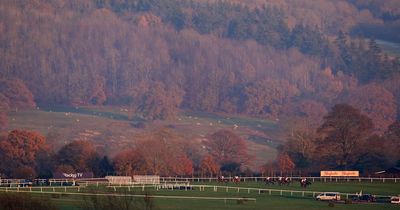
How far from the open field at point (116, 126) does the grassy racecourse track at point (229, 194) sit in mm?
36857

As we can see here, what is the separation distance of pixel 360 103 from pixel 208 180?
243 ft

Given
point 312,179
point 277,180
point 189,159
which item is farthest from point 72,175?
point 189,159

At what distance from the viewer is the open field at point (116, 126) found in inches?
5468

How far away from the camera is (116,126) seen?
157500 mm

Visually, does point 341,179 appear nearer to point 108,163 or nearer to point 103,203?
point 108,163

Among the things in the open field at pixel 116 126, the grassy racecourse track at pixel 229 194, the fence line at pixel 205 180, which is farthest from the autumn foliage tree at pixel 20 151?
the grassy racecourse track at pixel 229 194

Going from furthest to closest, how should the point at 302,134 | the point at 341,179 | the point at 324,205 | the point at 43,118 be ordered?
the point at 43,118 → the point at 302,134 → the point at 341,179 → the point at 324,205

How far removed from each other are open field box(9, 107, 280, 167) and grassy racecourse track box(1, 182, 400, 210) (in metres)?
36.9

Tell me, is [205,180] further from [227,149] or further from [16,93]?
[16,93]

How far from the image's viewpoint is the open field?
139 metres

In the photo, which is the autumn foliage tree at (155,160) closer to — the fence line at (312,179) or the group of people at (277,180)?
the fence line at (312,179)

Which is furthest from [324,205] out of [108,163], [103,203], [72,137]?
[72,137]

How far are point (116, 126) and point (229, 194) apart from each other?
3066 inches

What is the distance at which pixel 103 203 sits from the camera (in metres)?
60.1
